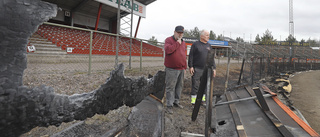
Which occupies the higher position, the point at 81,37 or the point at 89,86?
the point at 81,37

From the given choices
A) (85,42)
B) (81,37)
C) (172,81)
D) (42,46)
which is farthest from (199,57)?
(81,37)

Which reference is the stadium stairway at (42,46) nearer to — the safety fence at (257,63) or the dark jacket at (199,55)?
the dark jacket at (199,55)

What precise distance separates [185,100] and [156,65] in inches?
143

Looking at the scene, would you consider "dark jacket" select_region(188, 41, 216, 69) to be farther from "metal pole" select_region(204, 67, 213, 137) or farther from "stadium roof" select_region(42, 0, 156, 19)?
"stadium roof" select_region(42, 0, 156, 19)

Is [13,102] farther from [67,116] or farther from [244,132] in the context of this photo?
[244,132]

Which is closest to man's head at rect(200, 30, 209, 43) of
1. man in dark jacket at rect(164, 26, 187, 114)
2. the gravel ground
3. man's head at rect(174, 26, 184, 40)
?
man in dark jacket at rect(164, 26, 187, 114)

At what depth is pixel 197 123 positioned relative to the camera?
271 cm

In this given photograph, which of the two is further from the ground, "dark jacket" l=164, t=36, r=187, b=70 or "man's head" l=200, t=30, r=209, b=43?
"man's head" l=200, t=30, r=209, b=43

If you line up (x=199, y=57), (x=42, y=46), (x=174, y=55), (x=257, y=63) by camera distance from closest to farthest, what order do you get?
(x=174, y=55), (x=199, y=57), (x=42, y=46), (x=257, y=63)

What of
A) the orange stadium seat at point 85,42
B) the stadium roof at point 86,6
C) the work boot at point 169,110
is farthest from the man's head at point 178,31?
the stadium roof at point 86,6

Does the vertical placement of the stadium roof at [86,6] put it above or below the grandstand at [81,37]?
above

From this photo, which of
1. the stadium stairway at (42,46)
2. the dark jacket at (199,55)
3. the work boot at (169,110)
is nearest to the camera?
the work boot at (169,110)

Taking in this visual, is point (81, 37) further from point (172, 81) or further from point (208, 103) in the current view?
point (208, 103)

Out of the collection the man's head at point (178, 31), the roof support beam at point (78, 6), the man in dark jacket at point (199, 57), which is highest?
the roof support beam at point (78, 6)
